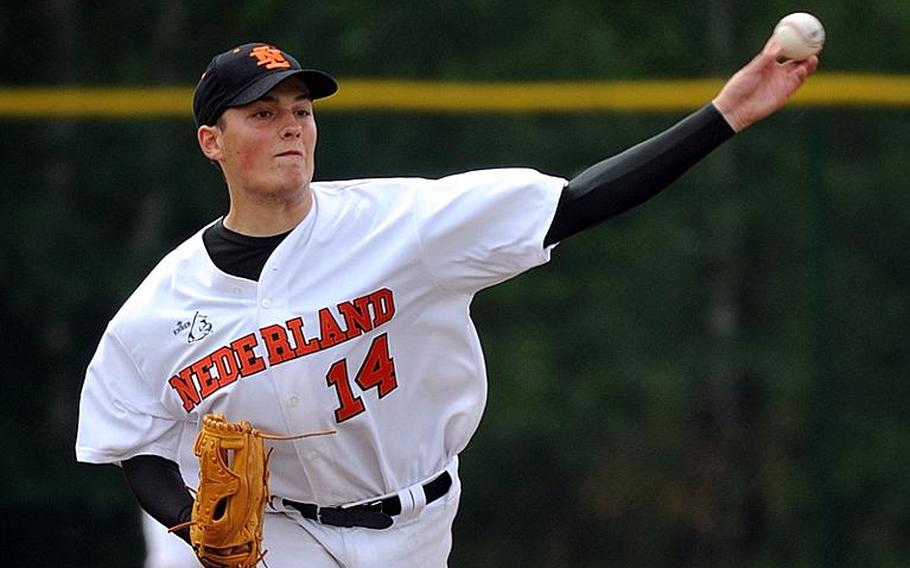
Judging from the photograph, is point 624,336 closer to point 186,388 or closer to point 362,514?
point 362,514

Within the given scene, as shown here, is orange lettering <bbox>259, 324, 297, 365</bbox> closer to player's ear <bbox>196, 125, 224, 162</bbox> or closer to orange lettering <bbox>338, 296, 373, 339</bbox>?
orange lettering <bbox>338, 296, 373, 339</bbox>

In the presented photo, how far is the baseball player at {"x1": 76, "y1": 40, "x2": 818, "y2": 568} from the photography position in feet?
10.9

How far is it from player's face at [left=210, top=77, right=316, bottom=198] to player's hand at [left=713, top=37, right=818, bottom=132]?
857 millimetres

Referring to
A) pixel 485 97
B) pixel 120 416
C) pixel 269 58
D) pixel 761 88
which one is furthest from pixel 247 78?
pixel 485 97

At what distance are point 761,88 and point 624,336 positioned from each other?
304 cm

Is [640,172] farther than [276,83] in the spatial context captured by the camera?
No

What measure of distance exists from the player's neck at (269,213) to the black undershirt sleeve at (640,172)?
1.88 feet

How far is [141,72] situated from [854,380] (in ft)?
9.96

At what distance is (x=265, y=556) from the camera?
3455 millimetres

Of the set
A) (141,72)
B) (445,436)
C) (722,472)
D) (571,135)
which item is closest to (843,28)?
(571,135)

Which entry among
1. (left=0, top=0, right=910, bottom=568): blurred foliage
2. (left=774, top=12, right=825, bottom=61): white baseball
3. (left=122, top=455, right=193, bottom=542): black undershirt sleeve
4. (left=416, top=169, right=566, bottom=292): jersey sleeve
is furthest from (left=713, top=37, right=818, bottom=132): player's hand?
(left=0, top=0, right=910, bottom=568): blurred foliage

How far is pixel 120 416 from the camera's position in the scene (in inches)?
136

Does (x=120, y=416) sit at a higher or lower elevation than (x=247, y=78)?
lower

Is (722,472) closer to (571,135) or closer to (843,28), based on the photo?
(571,135)
